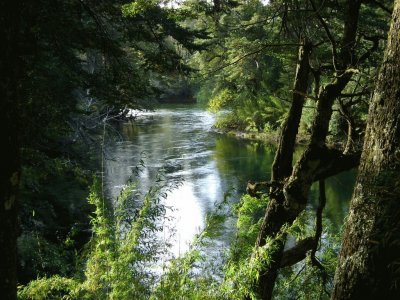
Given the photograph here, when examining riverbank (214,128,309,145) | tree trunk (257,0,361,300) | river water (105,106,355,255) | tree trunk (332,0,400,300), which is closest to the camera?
tree trunk (332,0,400,300)

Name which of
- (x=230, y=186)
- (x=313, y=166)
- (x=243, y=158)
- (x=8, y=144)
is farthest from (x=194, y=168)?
(x=8, y=144)

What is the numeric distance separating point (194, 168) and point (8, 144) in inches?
559

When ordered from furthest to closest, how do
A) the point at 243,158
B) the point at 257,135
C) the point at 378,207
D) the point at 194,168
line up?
the point at 257,135
the point at 243,158
the point at 194,168
the point at 378,207

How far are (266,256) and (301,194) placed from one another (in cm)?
99

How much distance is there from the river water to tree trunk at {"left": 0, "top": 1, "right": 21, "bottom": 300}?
6.29 m

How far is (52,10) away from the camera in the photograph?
3.83 meters

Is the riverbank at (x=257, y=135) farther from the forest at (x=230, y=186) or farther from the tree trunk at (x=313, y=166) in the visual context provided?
the tree trunk at (x=313, y=166)

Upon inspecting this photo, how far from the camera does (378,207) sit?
63.9 inches

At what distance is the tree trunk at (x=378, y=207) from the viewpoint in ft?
5.16

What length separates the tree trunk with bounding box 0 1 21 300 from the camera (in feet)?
5.27

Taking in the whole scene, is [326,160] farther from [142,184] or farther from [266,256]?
[142,184]

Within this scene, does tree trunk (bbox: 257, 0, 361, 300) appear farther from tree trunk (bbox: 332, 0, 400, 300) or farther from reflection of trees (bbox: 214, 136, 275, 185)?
reflection of trees (bbox: 214, 136, 275, 185)

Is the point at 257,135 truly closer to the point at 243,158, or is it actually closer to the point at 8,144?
the point at 243,158

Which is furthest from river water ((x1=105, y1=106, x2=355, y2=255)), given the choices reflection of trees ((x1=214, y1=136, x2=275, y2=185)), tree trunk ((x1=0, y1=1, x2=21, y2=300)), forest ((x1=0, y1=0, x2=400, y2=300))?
tree trunk ((x1=0, y1=1, x2=21, y2=300))
